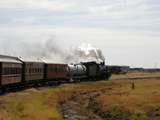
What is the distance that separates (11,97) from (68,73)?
38.2 meters

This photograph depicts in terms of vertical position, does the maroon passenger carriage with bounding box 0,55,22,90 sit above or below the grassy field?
above

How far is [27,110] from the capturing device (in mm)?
42938

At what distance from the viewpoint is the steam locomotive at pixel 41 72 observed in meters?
53.1

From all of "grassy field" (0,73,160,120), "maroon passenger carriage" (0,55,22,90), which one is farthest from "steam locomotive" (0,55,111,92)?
"grassy field" (0,73,160,120)

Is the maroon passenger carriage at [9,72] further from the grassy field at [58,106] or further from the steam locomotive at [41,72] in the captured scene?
the grassy field at [58,106]

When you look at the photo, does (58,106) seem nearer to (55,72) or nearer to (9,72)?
(9,72)

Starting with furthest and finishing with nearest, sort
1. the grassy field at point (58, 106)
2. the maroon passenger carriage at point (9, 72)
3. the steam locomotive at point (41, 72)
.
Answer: the steam locomotive at point (41, 72) < the maroon passenger carriage at point (9, 72) < the grassy field at point (58, 106)

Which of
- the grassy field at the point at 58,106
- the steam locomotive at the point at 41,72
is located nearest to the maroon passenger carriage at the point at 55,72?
the steam locomotive at the point at 41,72

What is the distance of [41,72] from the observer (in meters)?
70.8

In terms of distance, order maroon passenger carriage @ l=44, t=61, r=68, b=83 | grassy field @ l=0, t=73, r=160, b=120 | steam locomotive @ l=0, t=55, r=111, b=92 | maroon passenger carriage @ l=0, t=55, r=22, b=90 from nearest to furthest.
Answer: grassy field @ l=0, t=73, r=160, b=120 → maroon passenger carriage @ l=0, t=55, r=22, b=90 → steam locomotive @ l=0, t=55, r=111, b=92 → maroon passenger carriage @ l=44, t=61, r=68, b=83

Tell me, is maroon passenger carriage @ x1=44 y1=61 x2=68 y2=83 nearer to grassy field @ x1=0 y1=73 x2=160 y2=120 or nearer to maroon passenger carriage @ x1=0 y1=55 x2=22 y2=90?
grassy field @ x1=0 y1=73 x2=160 y2=120

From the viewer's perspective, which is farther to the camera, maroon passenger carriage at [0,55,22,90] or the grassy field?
maroon passenger carriage at [0,55,22,90]

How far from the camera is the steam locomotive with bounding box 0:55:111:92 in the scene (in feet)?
174

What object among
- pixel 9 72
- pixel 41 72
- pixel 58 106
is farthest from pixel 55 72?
pixel 58 106
